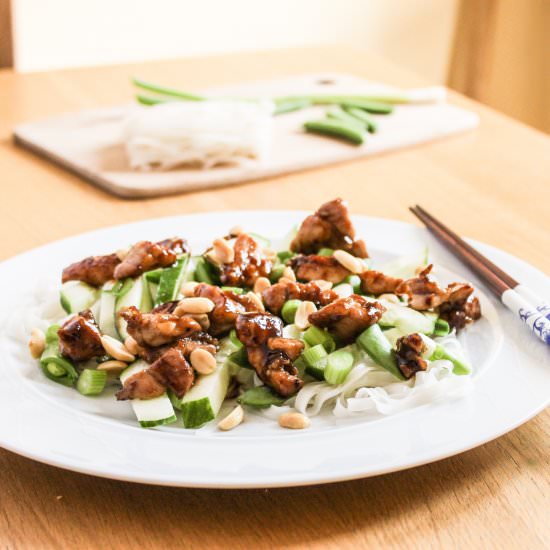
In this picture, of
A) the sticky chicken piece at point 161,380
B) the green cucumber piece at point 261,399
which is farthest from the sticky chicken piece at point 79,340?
the green cucumber piece at point 261,399

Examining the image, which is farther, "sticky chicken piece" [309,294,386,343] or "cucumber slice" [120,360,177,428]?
"sticky chicken piece" [309,294,386,343]

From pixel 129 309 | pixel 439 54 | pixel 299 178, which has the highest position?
pixel 129 309

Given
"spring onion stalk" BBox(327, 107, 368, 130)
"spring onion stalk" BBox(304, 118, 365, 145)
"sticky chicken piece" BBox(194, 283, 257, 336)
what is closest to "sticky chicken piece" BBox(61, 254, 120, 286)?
"sticky chicken piece" BBox(194, 283, 257, 336)

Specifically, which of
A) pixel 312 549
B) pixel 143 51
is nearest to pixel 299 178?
pixel 312 549

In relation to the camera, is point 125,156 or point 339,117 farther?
point 339,117

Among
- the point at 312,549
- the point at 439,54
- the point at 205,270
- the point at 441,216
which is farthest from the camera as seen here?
the point at 439,54

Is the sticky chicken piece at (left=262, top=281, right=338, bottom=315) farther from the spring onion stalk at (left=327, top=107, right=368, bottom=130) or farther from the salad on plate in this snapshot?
the spring onion stalk at (left=327, top=107, right=368, bottom=130)

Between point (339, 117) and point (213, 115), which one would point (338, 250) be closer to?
point (213, 115)
